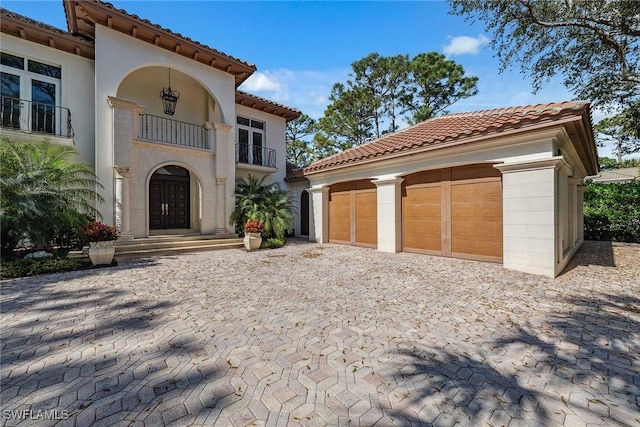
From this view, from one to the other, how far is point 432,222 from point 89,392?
28.7ft

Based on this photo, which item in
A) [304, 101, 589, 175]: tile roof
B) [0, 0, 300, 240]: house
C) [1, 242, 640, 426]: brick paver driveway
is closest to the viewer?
[1, 242, 640, 426]: brick paver driveway

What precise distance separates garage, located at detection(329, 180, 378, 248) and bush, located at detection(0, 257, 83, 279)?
8.89 meters

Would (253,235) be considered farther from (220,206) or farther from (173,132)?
(173,132)

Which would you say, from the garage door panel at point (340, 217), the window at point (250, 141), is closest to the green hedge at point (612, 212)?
the garage door panel at point (340, 217)

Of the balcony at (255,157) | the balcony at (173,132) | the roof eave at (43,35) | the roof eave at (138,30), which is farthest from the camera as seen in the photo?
the balcony at (255,157)

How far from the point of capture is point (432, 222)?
874 cm

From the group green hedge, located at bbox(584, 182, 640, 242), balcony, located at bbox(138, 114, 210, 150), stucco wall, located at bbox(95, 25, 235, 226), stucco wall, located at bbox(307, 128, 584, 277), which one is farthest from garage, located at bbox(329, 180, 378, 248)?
green hedge, located at bbox(584, 182, 640, 242)

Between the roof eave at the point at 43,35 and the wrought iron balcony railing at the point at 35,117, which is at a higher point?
the roof eave at the point at 43,35

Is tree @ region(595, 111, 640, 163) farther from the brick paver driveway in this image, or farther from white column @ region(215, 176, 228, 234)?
white column @ region(215, 176, 228, 234)

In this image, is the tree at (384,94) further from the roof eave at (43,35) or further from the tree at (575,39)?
the roof eave at (43,35)

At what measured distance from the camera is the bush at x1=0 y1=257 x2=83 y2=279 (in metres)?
6.00

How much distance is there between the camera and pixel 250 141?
14.2 metres

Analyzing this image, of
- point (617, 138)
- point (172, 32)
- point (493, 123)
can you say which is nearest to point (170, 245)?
point (172, 32)

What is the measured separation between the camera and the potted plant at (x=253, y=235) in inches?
411
